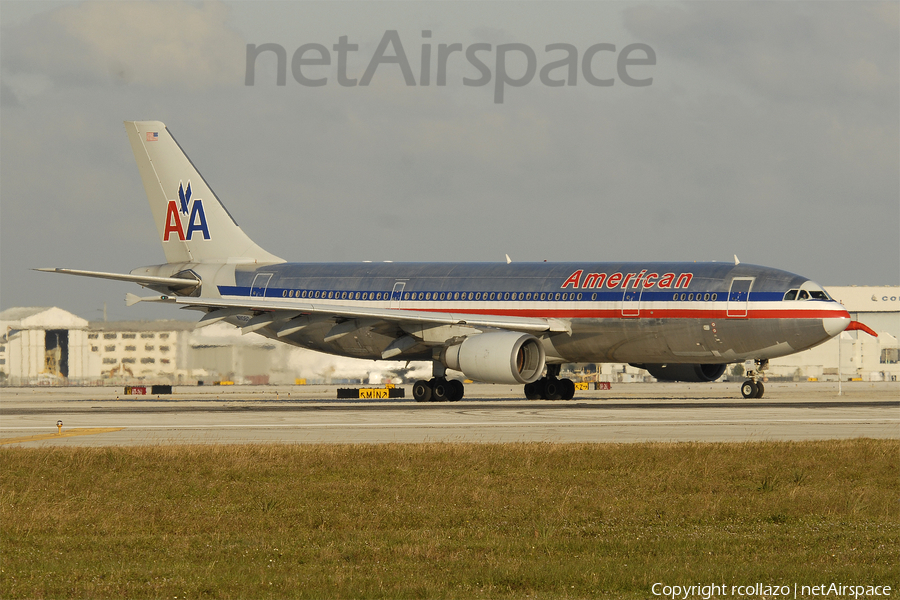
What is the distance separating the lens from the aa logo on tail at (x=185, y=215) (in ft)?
158

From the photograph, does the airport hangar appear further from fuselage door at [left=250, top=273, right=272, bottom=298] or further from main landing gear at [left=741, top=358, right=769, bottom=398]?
main landing gear at [left=741, top=358, right=769, bottom=398]

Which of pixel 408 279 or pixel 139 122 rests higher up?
pixel 139 122

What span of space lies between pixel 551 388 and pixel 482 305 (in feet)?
15.8

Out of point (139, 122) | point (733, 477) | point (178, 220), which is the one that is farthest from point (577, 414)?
point (139, 122)

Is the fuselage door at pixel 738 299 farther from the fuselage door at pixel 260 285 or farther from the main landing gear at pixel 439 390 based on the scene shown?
the fuselage door at pixel 260 285

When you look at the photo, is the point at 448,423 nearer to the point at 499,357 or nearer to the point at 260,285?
the point at 499,357

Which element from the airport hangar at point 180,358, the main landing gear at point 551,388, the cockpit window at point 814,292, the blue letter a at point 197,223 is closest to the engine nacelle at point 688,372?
the main landing gear at point 551,388

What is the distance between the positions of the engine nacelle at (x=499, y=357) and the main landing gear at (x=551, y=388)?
181 inches

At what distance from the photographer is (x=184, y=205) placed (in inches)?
1911

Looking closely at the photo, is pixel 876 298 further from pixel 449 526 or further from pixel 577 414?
pixel 449 526

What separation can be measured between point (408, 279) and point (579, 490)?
27633mm

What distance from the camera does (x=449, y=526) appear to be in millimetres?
13594

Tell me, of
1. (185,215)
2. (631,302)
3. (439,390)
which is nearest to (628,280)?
(631,302)
